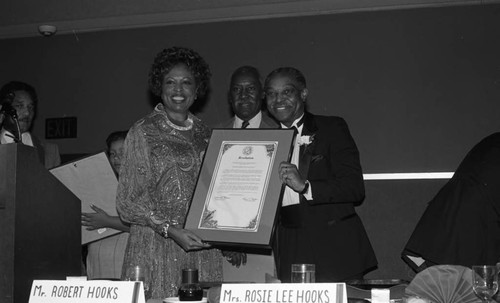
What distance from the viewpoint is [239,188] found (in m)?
3.35

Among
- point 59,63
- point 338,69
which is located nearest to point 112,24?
point 59,63

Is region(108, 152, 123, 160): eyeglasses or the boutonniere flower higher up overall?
the boutonniere flower

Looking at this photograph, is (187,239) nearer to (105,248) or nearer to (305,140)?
(305,140)

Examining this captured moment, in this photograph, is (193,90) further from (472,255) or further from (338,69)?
(338,69)

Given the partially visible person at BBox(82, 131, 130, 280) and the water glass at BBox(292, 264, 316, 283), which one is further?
the partially visible person at BBox(82, 131, 130, 280)

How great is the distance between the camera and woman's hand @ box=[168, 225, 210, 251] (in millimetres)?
3215

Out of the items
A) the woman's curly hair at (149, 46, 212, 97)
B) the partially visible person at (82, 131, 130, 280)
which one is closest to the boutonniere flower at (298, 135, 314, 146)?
the woman's curly hair at (149, 46, 212, 97)

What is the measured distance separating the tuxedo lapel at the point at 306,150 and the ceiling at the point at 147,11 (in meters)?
2.52

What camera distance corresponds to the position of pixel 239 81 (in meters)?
4.68

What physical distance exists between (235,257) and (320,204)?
0.62 m

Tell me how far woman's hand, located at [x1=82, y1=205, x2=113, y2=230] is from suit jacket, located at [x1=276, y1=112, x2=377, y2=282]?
130cm

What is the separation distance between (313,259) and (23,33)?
4674 millimetres

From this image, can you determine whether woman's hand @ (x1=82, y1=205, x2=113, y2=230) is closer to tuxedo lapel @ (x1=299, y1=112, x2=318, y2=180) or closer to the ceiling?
tuxedo lapel @ (x1=299, y1=112, x2=318, y2=180)

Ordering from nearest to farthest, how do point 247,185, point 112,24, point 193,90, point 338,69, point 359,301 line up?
1. point 359,301
2. point 247,185
3. point 193,90
4. point 338,69
5. point 112,24
